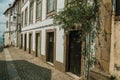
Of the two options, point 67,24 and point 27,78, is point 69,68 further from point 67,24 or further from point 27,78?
point 67,24

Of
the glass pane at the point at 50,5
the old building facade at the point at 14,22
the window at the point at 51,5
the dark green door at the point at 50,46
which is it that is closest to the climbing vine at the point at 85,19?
the window at the point at 51,5

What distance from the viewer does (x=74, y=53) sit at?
11.9 meters

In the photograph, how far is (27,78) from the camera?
1124 centimetres

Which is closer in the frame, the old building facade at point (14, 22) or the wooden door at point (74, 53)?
the wooden door at point (74, 53)

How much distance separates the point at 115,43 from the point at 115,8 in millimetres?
1182

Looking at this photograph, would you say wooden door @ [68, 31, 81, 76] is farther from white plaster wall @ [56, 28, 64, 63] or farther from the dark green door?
the dark green door

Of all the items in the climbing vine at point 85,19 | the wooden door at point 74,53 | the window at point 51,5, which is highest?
the window at point 51,5

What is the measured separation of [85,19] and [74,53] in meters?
2.77

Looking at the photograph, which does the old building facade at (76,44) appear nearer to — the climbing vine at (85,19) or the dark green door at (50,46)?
the dark green door at (50,46)

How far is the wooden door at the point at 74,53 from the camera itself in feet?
37.3

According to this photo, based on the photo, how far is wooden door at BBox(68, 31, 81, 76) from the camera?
1135 cm

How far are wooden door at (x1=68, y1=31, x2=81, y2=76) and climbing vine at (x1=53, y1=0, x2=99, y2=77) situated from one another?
1326 millimetres

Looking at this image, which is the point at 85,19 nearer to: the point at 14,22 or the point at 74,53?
the point at 74,53

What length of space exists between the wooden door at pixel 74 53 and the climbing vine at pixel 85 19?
133 centimetres
